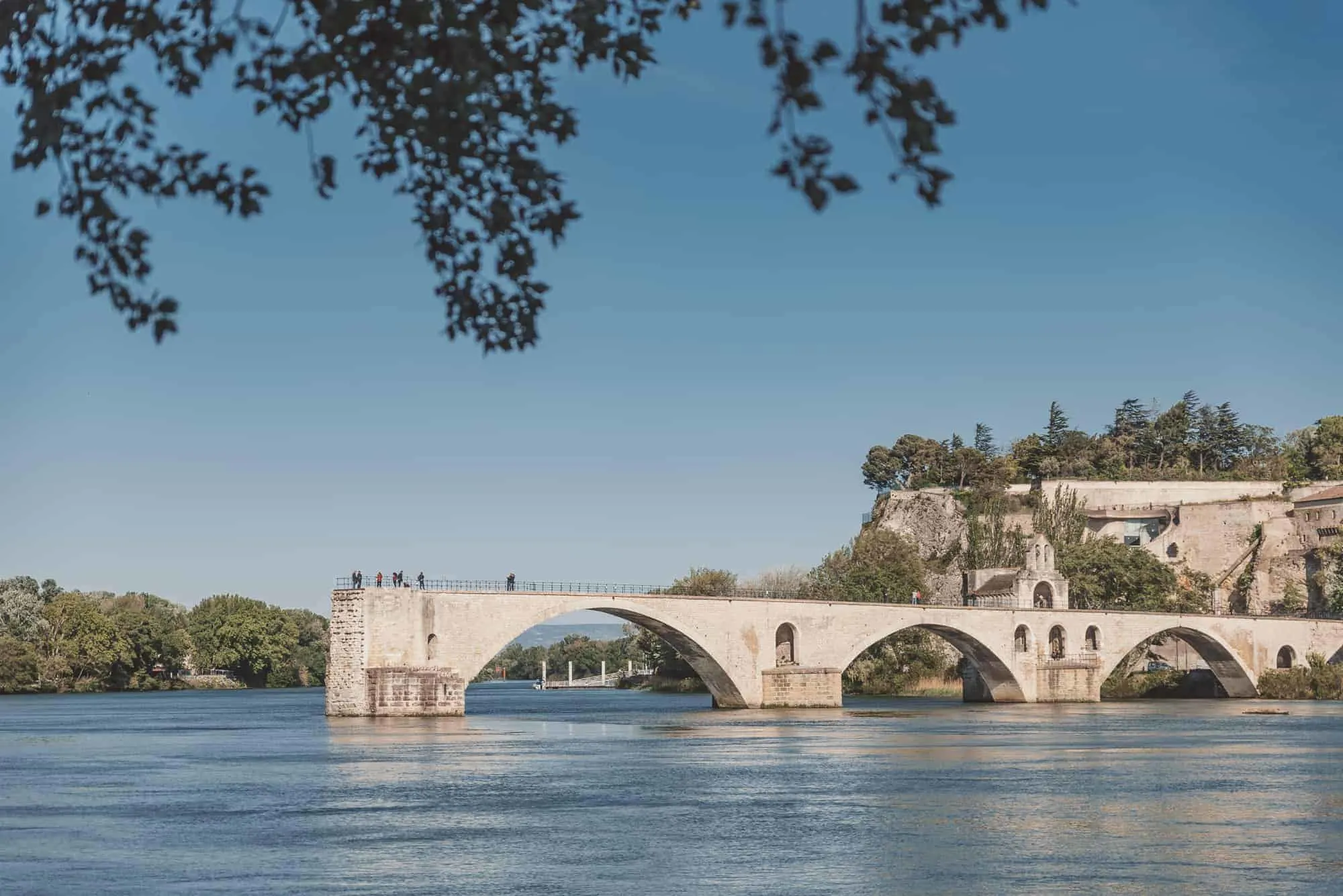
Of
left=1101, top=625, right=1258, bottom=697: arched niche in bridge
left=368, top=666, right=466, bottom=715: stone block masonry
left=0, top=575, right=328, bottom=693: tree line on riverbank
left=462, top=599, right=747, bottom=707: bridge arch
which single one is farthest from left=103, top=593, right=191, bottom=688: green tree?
left=1101, top=625, right=1258, bottom=697: arched niche in bridge

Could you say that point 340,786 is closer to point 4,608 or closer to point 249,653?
point 4,608

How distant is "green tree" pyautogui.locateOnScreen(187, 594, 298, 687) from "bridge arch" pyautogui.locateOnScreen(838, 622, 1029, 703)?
4952cm

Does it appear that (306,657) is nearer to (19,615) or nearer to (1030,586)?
(19,615)

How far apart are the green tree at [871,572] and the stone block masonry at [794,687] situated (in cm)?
2044

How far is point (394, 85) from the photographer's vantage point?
653 cm

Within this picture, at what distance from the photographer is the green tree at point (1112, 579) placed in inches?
3130

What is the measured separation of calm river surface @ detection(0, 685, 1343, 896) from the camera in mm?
16469

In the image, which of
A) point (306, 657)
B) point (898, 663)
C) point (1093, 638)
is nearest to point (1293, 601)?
point (1093, 638)

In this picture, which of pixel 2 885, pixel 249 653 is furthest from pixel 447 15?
pixel 249 653

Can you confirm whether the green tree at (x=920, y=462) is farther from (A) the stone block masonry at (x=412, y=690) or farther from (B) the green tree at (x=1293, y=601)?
(A) the stone block masonry at (x=412, y=690)

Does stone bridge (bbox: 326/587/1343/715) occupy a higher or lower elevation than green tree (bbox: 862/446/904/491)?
lower

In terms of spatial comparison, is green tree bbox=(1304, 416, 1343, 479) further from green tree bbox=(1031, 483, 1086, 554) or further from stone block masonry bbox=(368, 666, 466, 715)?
stone block masonry bbox=(368, 666, 466, 715)

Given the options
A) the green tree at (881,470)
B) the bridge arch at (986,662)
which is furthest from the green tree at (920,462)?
the bridge arch at (986,662)

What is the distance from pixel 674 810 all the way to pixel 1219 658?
5815 centimetres
